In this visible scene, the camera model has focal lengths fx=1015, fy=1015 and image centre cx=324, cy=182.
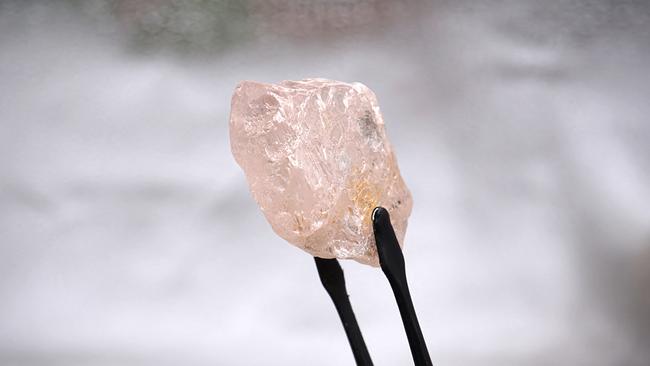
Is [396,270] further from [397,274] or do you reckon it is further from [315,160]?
[315,160]

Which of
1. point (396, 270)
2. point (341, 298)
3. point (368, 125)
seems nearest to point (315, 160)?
point (368, 125)

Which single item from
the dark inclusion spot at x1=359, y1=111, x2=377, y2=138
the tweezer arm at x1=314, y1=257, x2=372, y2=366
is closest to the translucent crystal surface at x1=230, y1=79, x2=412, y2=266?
the dark inclusion spot at x1=359, y1=111, x2=377, y2=138

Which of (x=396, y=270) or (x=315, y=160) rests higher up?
(x=315, y=160)

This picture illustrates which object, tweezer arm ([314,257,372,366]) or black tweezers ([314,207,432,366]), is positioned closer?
black tweezers ([314,207,432,366])

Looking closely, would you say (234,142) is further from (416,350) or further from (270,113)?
(416,350)

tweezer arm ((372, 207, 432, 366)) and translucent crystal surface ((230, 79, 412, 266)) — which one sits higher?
translucent crystal surface ((230, 79, 412, 266))

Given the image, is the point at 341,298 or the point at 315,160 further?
the point at 341,298

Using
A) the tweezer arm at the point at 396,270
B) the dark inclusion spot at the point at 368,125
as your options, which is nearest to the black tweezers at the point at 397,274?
the tweezer arm at the point at 396,270

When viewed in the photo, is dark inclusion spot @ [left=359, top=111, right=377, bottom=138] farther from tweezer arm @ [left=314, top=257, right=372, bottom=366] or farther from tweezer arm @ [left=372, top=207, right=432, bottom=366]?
tweezer arm @ [left=314, top=257, right=372, bottom=366]
